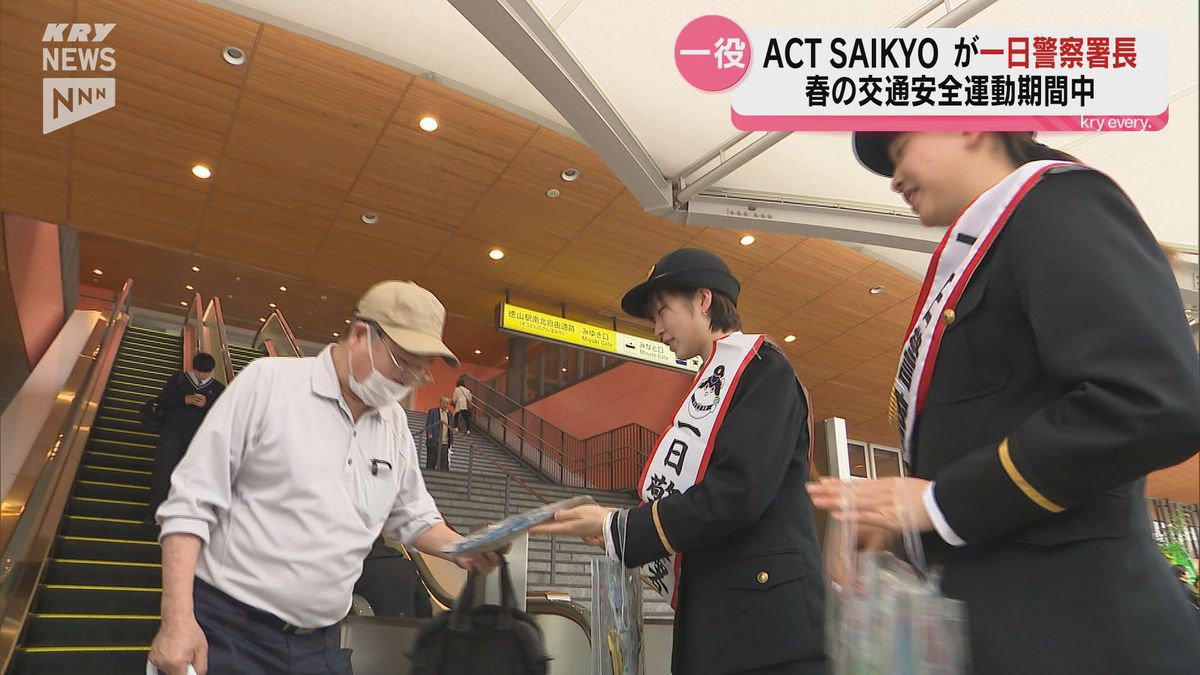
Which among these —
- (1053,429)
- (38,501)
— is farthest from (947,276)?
(38,501)

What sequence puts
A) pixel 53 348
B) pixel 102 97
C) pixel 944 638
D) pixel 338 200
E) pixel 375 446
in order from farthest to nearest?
pixel 338 200 → pixel 53 348 → pixel 102 97 → pixel 375 446 → pixel 944 638

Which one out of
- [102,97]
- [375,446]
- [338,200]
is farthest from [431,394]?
[375,446]

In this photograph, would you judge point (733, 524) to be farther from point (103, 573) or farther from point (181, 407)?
point (181, 407)

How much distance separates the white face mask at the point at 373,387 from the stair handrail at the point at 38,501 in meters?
2.45

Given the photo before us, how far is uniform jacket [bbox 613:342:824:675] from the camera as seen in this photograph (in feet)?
4.95

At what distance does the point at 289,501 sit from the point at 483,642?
2.11 feet

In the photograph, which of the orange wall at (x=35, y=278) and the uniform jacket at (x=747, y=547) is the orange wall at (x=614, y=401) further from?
the uniform jacket at (x=747, y=547)

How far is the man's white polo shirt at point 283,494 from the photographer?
5.60 ft

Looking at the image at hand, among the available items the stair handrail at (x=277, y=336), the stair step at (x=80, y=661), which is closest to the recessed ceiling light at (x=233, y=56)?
the stair handrail at (x=277, y=336)

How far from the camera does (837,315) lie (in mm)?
11852

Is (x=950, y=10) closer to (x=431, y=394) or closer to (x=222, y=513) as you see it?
(x=222, y=513)

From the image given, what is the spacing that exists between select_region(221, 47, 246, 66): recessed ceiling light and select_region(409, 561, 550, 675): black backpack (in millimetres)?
6355

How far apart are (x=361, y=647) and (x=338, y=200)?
22.7 ft

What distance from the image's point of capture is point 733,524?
5.06 feet
